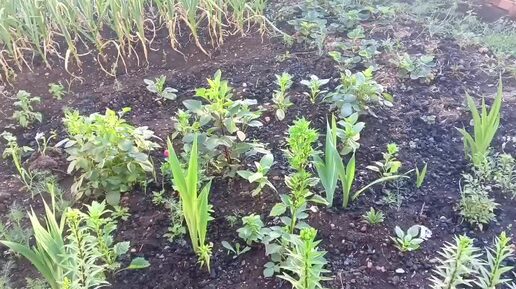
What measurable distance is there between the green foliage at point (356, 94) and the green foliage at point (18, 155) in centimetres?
133

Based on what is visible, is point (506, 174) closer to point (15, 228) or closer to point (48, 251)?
point (48, 251)

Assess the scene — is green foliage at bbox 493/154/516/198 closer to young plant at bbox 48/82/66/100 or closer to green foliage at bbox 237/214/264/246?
green foliage at bbox 237/214/264/246

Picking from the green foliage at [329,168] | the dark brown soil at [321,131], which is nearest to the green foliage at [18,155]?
the dark brown soil at [321,131]

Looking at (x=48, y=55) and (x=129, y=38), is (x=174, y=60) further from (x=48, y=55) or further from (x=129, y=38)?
(x=48, y=55)

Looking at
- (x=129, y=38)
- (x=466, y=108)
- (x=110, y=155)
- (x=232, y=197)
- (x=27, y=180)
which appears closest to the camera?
(x=110, y=155)

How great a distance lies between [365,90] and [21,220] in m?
1.51

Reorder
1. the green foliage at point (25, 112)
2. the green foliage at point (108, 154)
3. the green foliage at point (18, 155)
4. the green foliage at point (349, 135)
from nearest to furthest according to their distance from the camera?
the green foliage at point (108, 154) < the green foliage at point (349, 135) < the green foliage at point (18, 155) < the green foliage at point (25, 112)

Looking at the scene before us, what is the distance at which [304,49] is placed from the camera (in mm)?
2982

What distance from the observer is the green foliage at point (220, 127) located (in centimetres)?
194

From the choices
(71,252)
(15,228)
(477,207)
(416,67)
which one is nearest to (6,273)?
(15,228)

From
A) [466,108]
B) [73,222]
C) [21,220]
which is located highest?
[73,222]

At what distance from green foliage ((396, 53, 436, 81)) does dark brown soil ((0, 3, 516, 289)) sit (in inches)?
1.9

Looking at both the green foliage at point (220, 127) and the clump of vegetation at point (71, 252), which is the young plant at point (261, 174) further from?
the clump of vegetation at point (71, 252)

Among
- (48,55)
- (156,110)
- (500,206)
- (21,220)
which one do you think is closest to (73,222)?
(21,220)
